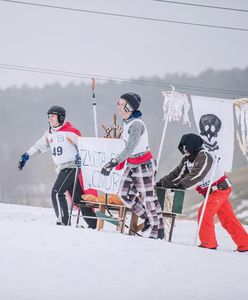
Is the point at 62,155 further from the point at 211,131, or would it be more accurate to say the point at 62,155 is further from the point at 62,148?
the point at 211,131

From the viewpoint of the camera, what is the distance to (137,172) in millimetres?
7348

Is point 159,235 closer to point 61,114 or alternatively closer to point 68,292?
point 61,114

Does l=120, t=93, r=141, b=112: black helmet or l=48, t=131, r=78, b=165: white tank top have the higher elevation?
l=120, t=93, r=141, b=112: black helmet

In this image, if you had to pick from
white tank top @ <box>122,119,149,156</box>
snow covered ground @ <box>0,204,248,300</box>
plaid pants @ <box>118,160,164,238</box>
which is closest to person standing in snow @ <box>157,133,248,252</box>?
plaid pants @ <box>118,160,164,238</box>

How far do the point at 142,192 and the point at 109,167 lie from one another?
47cm

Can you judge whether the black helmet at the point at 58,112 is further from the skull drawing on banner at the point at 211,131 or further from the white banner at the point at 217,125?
the skull drawing on banner at the point at 211,131

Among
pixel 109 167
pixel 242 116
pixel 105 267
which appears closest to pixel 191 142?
pixel 242 116

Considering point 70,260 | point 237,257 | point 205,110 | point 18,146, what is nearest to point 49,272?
point 70,260

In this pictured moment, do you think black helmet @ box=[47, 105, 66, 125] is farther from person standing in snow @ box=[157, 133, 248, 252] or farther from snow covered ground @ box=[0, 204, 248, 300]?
snow covered ground @ box=[0, 204, 248, 300]

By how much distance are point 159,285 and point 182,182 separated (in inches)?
94.6

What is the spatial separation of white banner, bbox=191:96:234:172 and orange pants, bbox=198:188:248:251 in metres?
0.37

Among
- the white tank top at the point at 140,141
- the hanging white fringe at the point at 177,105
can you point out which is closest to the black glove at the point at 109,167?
the white tank top at the point at 140,141

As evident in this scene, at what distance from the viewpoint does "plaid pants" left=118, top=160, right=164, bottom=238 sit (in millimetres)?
7344

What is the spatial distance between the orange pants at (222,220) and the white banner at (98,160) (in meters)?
1.06
